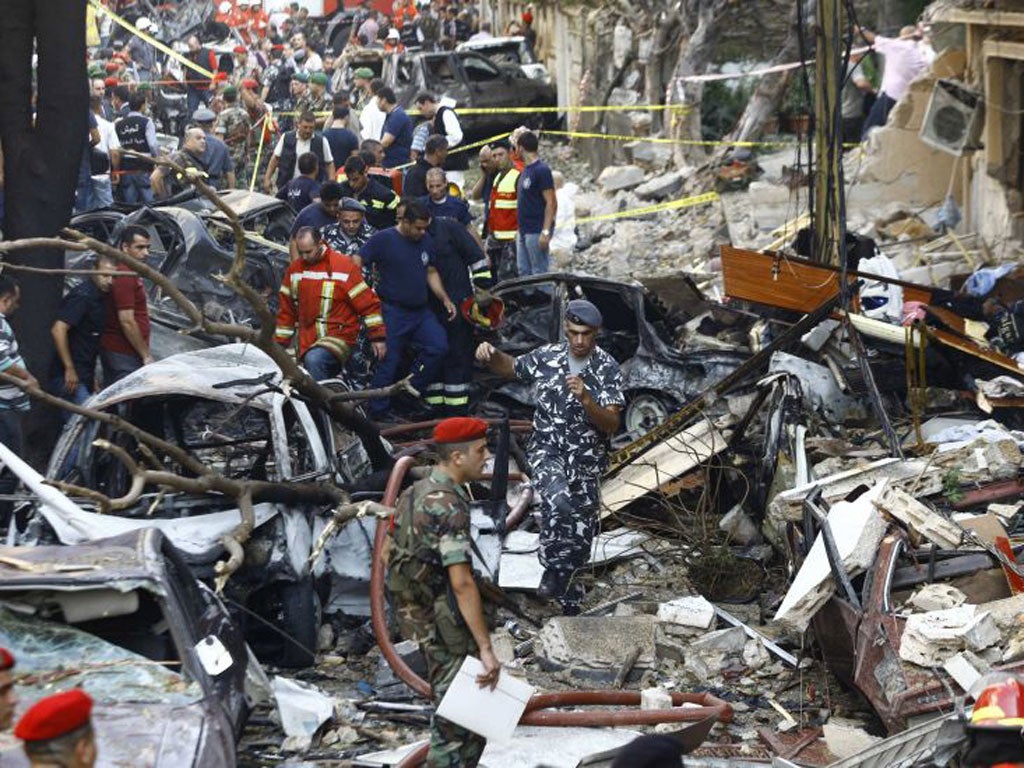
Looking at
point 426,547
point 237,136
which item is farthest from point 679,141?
point 426,547

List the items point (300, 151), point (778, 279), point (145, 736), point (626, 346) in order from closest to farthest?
point (145, 736) → point (778, 279) → point (626, 346) → point (300, 151)

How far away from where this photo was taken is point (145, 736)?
617 centimetres

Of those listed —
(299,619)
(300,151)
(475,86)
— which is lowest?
(299,619)

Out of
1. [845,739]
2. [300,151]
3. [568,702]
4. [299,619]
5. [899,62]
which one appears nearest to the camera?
[845,739]

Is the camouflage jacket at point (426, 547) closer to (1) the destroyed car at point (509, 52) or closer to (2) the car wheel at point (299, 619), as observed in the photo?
(2) the car wheel at point (299, 619)

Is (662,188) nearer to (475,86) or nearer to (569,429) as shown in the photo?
(475,86)

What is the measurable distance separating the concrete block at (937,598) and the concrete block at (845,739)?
61cm

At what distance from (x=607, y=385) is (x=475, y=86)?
19.5 m

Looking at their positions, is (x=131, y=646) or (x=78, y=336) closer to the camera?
(x=131, y=646)

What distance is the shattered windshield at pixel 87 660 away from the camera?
653cm

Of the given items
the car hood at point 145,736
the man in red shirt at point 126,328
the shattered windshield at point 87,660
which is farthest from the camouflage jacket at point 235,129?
the car hood at point 145,736

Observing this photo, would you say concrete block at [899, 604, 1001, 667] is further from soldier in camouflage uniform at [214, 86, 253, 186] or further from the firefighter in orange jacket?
soldier in camouflage uniform at [214, 86, 253, 186]

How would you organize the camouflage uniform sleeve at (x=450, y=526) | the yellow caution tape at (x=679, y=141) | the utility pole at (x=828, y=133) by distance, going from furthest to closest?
the yellow caution tape at (x=679, y=141), the utility pole at (x=828, y=133), the camouflage uniform sleeve at (x=450, y=526)

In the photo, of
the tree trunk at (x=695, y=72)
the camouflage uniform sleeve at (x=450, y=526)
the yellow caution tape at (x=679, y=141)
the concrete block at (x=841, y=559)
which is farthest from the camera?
Answer: the tree trunk at (x=695, y=72)
